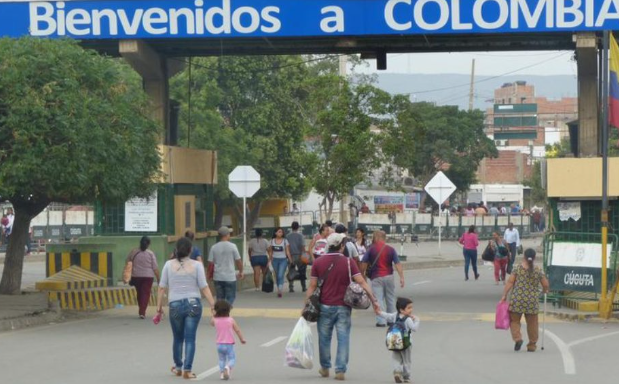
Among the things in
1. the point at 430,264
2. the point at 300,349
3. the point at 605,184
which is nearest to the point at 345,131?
the point at 430,264

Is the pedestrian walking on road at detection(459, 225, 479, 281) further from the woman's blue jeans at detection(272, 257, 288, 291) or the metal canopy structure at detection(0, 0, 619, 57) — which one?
the metal canopy structure at detection(0, 0, 619, 57)

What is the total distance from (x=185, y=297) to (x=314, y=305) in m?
1.41

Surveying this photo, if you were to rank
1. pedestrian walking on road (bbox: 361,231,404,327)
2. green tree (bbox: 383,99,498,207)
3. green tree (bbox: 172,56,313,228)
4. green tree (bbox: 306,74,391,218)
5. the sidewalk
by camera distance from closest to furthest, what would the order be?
the sidewalk → pedestrian walking on road (bbox: 361,231,404,327) → green tree (bbox: 306,74,391,218) → green tree (bbox: 172,56,313,228) → green tree (bbox: 383,99,498,207)

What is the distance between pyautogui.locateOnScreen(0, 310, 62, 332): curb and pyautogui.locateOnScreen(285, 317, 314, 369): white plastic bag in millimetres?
7881

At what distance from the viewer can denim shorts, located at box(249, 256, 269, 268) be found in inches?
1162

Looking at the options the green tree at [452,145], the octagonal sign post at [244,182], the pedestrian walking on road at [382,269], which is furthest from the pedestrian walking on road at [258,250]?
the green tree at [452,145]

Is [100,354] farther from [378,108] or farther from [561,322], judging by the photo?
[378,108]

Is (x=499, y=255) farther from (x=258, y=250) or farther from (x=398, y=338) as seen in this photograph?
(x=398, y=338)

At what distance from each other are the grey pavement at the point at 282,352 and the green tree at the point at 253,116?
30197mm

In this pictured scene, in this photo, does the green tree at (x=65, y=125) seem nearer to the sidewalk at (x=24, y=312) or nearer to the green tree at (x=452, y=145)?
the sidewalk at (x=24, y=312)

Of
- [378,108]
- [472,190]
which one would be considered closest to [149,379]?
[378,108]

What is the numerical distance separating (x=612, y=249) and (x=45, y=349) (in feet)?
38.8

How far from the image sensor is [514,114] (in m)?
118

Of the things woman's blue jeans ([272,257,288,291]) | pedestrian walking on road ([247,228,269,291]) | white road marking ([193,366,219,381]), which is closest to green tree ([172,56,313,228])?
pedestrian walking on road ([247,228,269,291])
